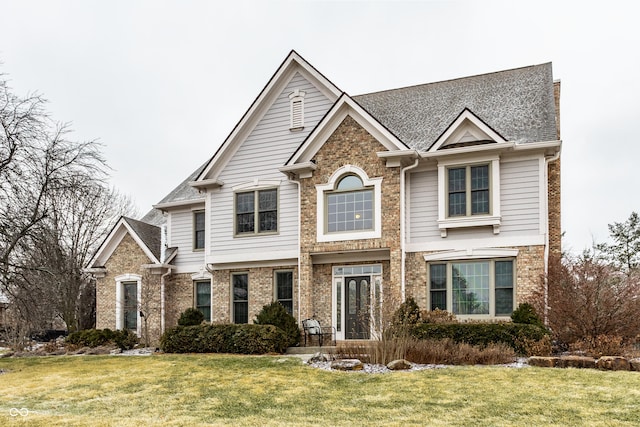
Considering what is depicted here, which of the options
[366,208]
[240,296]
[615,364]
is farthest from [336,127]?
[615,364]

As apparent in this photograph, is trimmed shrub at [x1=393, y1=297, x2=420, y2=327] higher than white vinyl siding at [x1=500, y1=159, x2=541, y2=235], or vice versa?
white vinyl siding at [x1=500, y1=159, x2=541, y2=235]

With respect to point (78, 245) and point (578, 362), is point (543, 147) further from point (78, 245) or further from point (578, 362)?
point (78, 245)

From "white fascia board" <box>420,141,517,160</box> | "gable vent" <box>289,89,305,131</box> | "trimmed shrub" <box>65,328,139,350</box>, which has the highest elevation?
"gable vent" <box>289,89,305,131</box>

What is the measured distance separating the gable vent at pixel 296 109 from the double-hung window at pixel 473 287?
680 centimetres

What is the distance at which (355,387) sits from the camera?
11.9 m

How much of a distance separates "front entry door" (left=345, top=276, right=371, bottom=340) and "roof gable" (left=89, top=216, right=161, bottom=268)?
8172mm

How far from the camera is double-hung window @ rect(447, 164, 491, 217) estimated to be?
60.6ft

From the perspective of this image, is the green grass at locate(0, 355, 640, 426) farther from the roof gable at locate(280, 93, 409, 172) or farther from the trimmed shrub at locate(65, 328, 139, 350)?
the roof gable at locate(280, 93, 409, 172)

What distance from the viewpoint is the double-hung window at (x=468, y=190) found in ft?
60.6

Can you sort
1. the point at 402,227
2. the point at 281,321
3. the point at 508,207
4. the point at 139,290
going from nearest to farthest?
the point at 508,207, the point at 402,227, the point at 281,321, the point at 139,290

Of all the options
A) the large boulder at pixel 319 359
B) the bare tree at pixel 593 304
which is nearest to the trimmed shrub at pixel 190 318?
the large boulder at pixel 319 359

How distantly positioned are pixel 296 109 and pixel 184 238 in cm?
705

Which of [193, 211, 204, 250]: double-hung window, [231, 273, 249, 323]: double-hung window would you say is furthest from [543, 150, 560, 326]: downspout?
[193, 211, 204, 250]: double-hung window

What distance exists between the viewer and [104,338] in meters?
22.9
